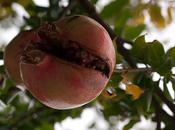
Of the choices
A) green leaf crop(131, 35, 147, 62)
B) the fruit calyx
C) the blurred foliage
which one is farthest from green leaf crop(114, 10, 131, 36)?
the fruit calyx

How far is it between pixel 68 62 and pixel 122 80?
35cm

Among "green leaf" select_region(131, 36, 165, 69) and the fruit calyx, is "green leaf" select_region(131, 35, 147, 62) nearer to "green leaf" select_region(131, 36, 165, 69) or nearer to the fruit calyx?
"green leaf" select_region(131, 36, 165, 69)

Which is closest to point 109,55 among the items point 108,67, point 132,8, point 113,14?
point 108,67

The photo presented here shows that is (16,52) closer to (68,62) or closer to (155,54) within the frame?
(68,62)

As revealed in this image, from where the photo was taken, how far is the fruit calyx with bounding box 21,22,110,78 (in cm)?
90

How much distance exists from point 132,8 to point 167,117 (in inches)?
28.3

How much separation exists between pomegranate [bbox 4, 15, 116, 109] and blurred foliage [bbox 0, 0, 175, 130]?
0.26 metres

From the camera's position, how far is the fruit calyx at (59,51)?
0.90 meters

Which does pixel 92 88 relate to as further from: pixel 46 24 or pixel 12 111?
pixel 12 111

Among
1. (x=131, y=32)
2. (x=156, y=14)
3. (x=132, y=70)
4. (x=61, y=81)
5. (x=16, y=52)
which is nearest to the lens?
(x=61, y=81)

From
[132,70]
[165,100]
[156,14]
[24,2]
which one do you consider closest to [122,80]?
[132,70]

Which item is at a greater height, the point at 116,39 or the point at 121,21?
the point at 116,39

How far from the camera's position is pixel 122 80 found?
1.21m

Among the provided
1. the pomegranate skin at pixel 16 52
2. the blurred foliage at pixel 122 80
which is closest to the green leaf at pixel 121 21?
the blurred foliage at pixel 122 80
